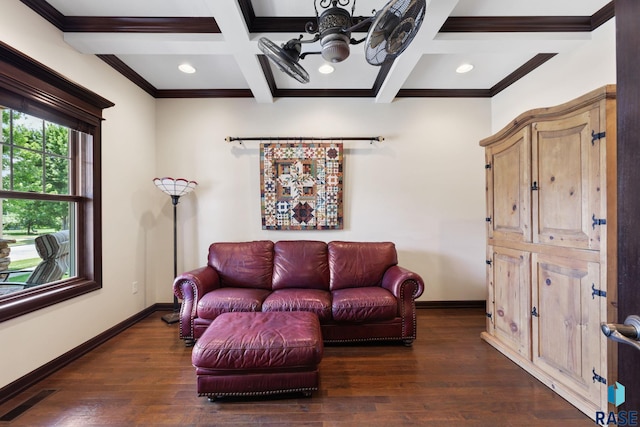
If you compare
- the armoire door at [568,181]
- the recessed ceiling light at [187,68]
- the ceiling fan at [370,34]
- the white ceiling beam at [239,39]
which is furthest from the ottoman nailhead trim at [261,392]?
the recessed ceiling light at [187,68]

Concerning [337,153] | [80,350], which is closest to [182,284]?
[80,350]

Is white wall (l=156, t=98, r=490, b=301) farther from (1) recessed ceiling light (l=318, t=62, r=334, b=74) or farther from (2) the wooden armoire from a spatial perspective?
(2) the wooden armoire

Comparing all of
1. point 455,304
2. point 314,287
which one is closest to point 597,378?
point 455,304

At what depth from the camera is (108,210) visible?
8.34ft

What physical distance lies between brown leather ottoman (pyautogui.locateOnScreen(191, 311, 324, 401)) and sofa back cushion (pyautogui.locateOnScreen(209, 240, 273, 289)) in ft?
3.55

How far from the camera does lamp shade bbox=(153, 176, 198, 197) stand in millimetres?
2738

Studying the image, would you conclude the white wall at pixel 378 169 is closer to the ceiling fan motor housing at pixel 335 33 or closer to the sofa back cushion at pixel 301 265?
the sofa back cushion at pixel 301 265

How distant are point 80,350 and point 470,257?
4.11 metres

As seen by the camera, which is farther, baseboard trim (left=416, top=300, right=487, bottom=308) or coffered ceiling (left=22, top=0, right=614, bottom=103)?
baseboard trim (left=416, top=300, right=487, bottom=308)

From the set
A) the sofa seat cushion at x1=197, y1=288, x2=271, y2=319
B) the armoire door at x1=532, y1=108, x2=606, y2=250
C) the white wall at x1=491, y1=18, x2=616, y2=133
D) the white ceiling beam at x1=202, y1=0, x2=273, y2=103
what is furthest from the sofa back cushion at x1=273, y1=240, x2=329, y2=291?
the white wall at x1=491, y1=18, x2=616, y2=133

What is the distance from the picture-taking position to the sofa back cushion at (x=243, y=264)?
9.16 ft

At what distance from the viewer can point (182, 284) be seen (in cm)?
239

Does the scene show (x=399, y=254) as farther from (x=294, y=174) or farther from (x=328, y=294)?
(x=294, y=174)

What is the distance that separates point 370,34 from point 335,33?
236 millimetres
